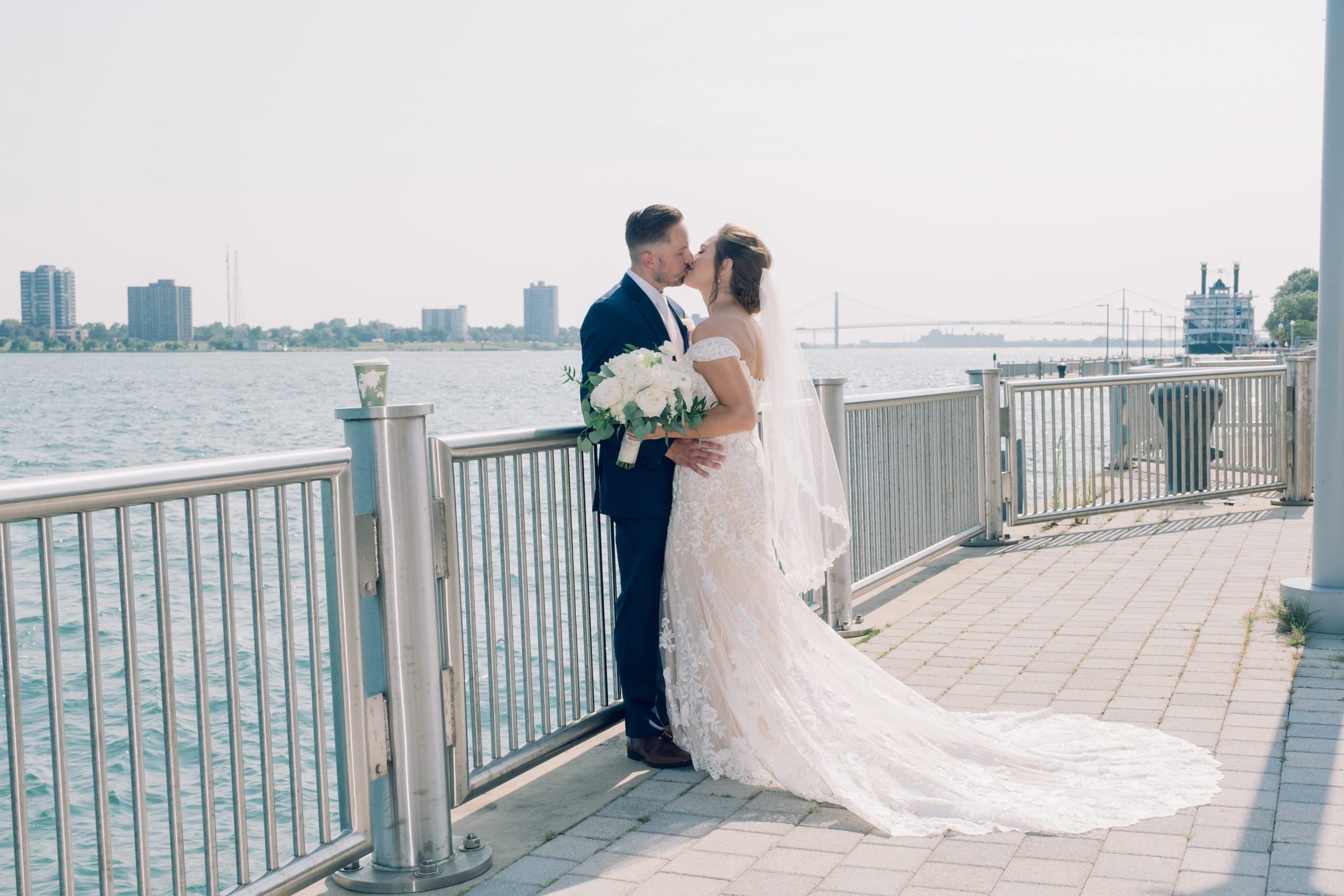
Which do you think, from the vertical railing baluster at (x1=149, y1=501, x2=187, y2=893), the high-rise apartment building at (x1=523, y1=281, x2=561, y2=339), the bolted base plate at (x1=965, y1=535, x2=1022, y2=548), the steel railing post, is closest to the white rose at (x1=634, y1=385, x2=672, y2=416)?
the vertical railing baluster at (x1=149, y1=501, x2=187, y2=893)

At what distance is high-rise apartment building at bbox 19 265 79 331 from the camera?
9138 cm

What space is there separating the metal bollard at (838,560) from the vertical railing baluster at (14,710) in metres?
4.92

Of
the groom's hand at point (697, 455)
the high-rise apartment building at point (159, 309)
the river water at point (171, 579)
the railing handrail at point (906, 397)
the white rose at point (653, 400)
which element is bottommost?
the river water at point (171, 579)

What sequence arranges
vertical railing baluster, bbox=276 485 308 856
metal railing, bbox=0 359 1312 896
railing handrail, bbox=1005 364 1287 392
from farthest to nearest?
railing handrail, bbox=1005 364 1287 392 < vertical railing baluster, bbox=276 485 308 856 < metal railing, bbox=0 359 1312 896

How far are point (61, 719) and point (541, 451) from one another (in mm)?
2103

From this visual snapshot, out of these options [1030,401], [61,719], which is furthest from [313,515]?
[1030,401]

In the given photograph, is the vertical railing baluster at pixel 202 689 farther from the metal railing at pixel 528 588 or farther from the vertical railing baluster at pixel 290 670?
the metal railing at pixel 528 588

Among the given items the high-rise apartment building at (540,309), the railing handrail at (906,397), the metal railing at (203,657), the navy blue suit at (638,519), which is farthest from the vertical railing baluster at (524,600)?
the high-rise apartment building at (540,309)

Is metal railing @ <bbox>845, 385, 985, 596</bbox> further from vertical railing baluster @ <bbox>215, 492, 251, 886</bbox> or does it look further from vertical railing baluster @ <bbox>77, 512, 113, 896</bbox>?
vertical railing baluster @ <bbox>77, 512, 113, 896</bbox>

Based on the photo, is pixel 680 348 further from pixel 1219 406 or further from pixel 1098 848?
pixel 1219 406

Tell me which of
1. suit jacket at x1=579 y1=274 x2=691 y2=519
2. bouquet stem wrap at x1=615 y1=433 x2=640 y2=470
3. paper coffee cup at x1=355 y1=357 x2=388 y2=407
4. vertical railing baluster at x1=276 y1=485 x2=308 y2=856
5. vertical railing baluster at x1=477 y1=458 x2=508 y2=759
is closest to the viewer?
vertical railing baluster at x1=276 y1=485 x2=308 y2=856

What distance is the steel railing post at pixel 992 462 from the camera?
987 centimetres

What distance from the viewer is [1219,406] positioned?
1176cm

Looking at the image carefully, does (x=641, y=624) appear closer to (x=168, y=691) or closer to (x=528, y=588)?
(x=528, y=588)
